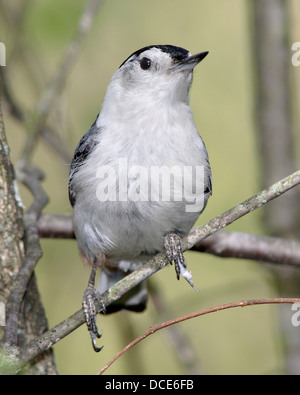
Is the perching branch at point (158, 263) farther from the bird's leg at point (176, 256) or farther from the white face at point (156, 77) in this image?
the white face at point (156, 77)

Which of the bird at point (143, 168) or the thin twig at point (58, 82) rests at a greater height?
the thin twig at point (58, 82)

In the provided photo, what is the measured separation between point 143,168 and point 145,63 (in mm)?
569

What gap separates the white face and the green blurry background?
130 cm

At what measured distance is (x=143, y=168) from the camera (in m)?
2.37

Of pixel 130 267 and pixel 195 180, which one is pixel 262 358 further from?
pixel 195 180

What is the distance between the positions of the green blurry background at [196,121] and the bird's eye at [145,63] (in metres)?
1.34

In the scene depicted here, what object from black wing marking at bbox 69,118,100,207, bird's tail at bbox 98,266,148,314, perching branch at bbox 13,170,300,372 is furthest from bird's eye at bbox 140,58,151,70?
bird's tail at bbox 98,266,148,314

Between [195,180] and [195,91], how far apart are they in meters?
2.50

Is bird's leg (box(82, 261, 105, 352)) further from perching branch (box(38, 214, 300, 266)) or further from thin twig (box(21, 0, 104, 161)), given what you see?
thin twig (box(21, 0, 104, 161))

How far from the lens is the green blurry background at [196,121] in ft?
13.3

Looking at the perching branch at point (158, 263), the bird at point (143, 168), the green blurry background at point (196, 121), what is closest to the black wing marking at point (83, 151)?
the bird at point (143, 168)
